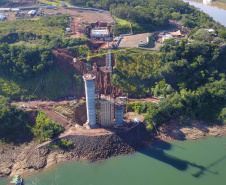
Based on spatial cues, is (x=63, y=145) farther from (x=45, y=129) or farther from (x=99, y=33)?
(x=99, y=33)

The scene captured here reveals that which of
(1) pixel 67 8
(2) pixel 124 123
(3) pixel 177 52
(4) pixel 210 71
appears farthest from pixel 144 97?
(1) pixel 67 8

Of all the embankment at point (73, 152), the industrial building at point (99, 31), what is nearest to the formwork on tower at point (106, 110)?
the embankment at point (73, 152)

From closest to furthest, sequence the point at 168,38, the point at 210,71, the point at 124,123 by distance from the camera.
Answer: the point at 124,123 < the point at 210,71 < the point at 168,38

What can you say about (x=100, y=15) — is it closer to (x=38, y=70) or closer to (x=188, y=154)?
(x=38, y=70)

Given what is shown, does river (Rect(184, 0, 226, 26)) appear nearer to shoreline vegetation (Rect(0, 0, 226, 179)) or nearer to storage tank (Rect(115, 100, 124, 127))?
shoreline vegetation (Rect(0, 0, 226, 179))

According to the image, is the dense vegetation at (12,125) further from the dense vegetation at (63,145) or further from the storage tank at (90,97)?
the storage tank at (90,97)
